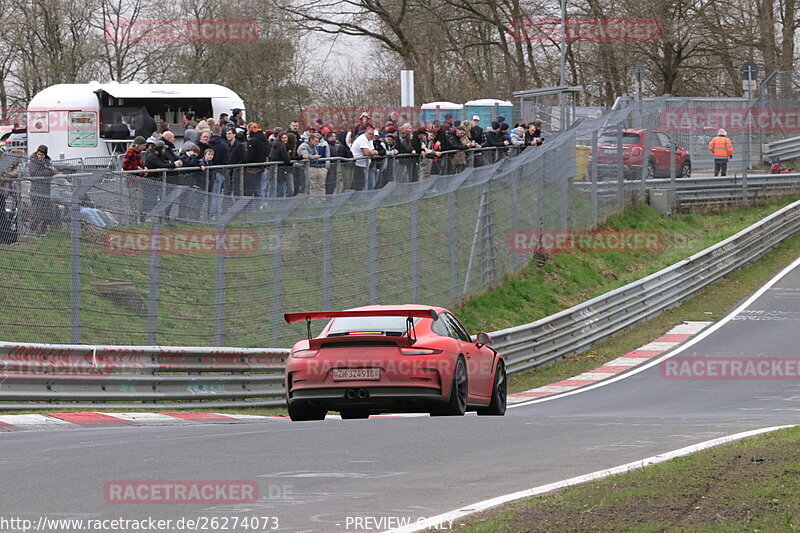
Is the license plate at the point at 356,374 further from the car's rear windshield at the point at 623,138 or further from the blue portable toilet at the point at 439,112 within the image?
the blue portable toilet at the point at 439,112

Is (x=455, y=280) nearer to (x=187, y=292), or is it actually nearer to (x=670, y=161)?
(x=187, y=292)

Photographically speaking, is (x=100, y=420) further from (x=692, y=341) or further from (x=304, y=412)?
(x=692, y=341)

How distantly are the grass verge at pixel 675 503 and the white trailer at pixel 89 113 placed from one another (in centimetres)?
2299

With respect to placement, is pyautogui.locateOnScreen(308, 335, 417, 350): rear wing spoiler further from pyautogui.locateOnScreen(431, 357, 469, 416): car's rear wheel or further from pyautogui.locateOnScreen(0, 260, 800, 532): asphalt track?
pyautogui.locateOnScreen(0, 260, 800, 532): asphalt track

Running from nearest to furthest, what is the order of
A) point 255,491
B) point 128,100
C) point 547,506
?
point 547,506, point 255,491, point 128,100

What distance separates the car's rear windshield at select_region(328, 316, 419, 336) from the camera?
44.7ft

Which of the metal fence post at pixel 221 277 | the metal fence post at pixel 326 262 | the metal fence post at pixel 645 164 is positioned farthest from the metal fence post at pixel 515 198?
the metal fence post at pixel 221 277

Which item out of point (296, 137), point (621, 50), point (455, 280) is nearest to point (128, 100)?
point (296, 137)

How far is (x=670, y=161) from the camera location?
3778 centimetres

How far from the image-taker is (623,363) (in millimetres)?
25438

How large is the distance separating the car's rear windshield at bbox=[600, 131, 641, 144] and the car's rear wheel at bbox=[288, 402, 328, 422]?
2195cm

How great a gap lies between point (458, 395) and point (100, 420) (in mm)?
3730

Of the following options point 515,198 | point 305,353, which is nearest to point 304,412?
point 305,353

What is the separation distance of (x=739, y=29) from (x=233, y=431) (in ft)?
151
